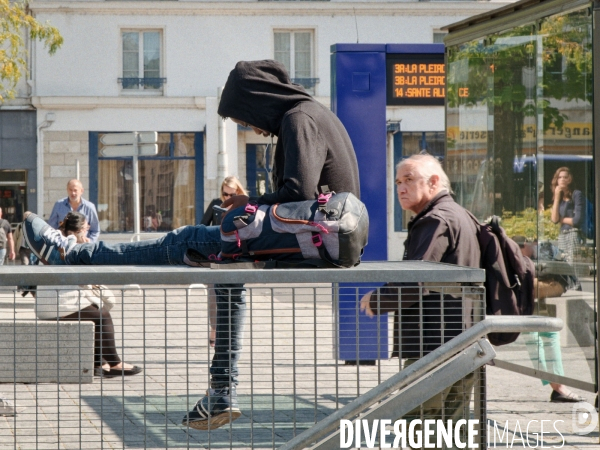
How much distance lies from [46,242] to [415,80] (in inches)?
198

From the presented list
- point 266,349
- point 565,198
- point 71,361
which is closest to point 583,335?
point 565,198

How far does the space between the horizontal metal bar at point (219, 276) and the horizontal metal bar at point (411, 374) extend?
0.22 m

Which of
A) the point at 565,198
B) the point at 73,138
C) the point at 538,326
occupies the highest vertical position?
the point at 73,138

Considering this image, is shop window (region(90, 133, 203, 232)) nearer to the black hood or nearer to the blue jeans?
the black hood

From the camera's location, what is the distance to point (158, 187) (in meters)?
27.0

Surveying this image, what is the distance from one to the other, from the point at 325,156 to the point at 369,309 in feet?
2.90

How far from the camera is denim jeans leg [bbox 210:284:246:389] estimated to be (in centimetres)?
361

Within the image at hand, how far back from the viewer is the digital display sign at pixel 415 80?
8539 millimetres

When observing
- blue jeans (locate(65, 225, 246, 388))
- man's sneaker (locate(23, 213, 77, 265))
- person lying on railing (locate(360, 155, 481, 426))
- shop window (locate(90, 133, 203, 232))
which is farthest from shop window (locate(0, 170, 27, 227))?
blue jeans (locate(65, 225, 246, 388))

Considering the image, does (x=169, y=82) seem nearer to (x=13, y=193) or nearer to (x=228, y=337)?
(x=13, y=193)

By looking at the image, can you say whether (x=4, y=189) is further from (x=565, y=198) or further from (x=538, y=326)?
(x=538, y=326)

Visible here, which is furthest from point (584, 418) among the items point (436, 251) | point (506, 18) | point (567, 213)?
point (506, 18)

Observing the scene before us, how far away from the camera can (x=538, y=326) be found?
3.43m

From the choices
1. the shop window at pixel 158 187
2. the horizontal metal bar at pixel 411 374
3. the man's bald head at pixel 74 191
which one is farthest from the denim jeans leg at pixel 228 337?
the shop window at pixel 158 187
